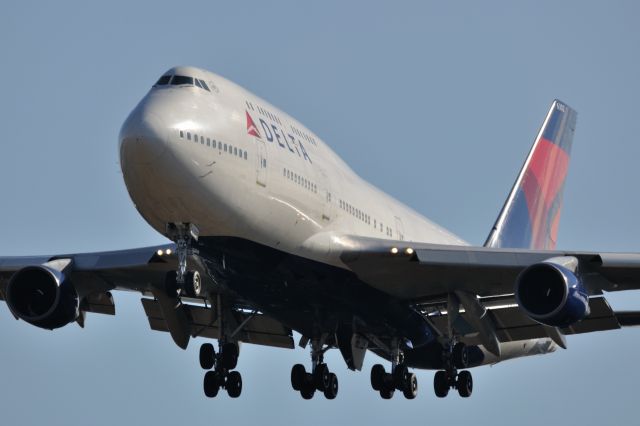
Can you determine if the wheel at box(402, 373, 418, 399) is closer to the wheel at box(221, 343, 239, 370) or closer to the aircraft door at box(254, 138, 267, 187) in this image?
the wheel at box(221, 343, 239, 370)

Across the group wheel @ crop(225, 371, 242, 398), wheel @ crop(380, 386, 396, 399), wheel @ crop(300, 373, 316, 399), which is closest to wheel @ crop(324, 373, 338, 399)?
wheel @ crop(300, 373, 316, 399)

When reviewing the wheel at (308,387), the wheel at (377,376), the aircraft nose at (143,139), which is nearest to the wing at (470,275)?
the wheel at (377,376)

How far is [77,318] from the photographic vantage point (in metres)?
33.9

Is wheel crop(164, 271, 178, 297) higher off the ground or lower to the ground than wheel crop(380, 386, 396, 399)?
higher

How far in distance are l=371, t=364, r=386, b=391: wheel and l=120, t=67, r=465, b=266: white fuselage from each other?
5.15 m

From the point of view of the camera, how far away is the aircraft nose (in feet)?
80.4

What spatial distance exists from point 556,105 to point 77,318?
22.8 metres

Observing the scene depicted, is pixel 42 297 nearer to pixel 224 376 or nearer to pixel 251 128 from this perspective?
pixel 224 376

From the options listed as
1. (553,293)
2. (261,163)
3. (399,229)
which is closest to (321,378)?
(399,229)

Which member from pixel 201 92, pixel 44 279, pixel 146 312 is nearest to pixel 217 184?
pixel 201 92

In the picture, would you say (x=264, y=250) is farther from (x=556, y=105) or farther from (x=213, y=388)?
→ (x=556, y=105)

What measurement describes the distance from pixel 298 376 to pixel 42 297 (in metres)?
7.17

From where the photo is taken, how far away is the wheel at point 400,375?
3356 cm

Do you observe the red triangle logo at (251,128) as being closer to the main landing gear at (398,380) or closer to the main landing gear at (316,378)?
the main landing gear at (316,378)
